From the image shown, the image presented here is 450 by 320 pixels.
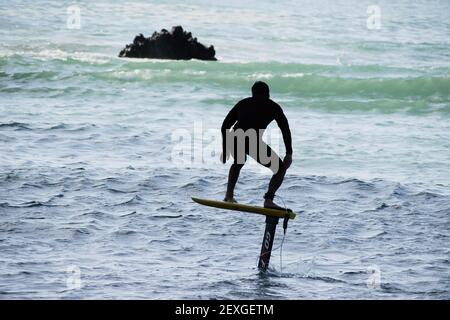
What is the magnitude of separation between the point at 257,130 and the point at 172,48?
969 inches

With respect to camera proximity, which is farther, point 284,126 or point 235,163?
point 235,163

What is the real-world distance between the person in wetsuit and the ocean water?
4.34ft

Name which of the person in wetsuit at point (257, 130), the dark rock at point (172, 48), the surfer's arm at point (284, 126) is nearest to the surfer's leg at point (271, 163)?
the person in wetsuit at point (257, 130)

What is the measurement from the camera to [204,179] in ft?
56.4

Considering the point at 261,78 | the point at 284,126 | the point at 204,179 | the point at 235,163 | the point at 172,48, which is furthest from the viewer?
the point at 172,48

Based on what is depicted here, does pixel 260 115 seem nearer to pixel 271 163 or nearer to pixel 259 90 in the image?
pixel 259 90

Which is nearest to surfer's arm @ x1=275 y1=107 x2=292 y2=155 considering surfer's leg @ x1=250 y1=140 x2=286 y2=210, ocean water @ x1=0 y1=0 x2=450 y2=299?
surfer's leg @ x1=250 y1=140 x2=286 y2=210

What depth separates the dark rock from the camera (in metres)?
35.8

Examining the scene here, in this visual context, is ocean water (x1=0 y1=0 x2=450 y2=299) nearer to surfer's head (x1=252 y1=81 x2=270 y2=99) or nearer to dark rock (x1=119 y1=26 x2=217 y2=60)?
dark rock (x1=119 y1=26 x2=217 y2=60)

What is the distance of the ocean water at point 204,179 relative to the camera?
38.6ft

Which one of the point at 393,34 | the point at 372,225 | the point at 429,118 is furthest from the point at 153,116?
the point at 393,34

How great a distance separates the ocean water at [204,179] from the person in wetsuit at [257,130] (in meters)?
1.32

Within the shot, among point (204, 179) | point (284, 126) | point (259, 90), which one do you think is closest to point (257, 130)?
point (284, 126)

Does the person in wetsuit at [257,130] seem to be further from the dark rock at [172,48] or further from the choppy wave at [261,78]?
the dark rock at [172,48]
